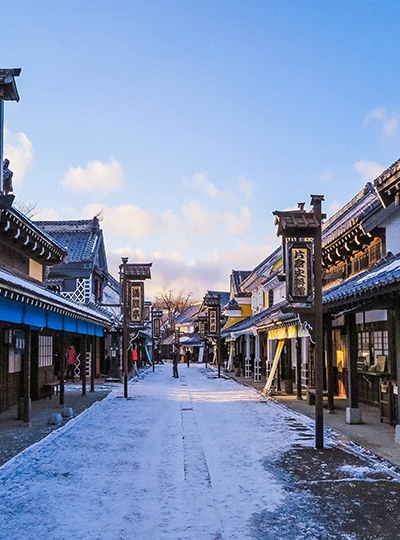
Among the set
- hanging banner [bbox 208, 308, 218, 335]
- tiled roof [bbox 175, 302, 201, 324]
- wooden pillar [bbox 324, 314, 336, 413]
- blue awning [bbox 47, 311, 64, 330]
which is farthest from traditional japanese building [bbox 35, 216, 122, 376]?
tiled roof [bbox 175, 302, 201, 324]

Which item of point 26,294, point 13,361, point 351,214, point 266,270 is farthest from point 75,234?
point 26,294

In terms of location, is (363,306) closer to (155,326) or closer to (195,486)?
(195,486)

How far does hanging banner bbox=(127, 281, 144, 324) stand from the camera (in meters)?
25.4

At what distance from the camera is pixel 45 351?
2117 cm

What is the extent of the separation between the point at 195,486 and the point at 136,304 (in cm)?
1811

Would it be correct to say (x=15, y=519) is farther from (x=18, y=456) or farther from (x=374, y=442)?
(x=374, y=442)

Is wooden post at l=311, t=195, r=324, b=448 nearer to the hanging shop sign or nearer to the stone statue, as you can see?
the stone statue

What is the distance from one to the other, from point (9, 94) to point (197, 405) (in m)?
11.4

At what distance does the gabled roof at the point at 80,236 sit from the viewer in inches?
1426

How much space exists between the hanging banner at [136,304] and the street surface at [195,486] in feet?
39.7

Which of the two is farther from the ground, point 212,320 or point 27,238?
point 27,238

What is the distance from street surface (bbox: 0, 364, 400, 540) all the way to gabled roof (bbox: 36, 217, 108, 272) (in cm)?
2383

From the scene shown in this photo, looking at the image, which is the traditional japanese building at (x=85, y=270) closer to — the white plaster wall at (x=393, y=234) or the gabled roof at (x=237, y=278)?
the gabled roof at (x=237, y=278)

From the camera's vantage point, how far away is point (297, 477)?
823 centimetres
